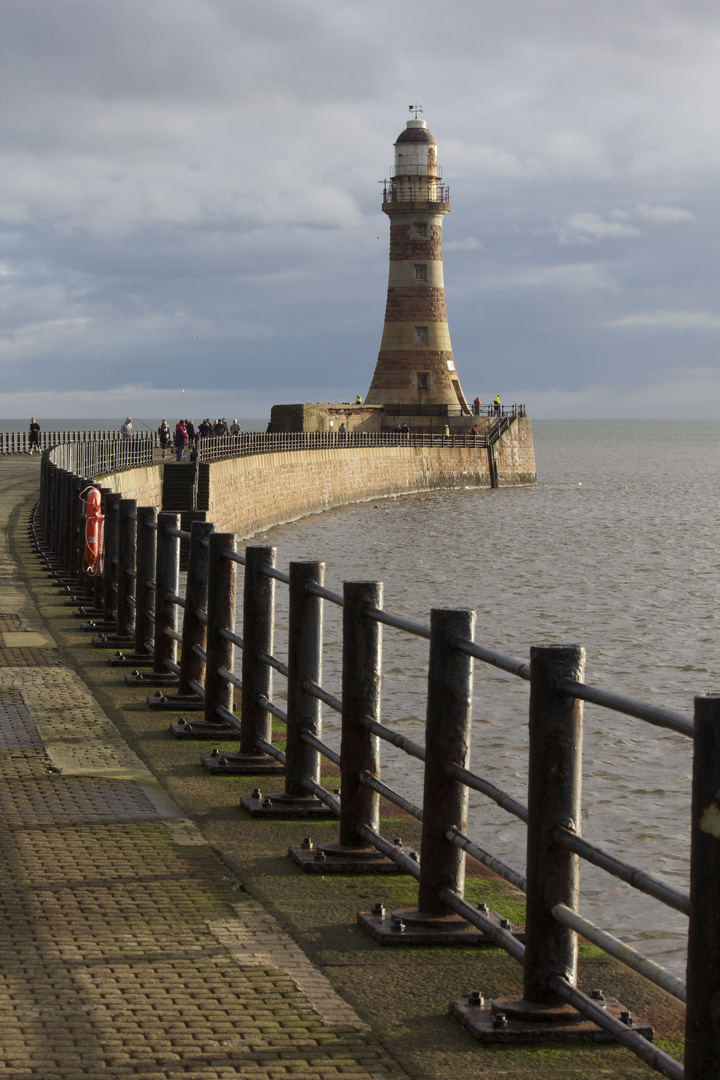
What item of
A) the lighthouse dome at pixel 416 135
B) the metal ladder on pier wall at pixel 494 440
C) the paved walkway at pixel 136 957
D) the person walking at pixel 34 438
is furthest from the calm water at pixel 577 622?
the lighthouse dome at pixel 416 135

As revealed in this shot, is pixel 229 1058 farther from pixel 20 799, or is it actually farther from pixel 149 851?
pixel 20 799

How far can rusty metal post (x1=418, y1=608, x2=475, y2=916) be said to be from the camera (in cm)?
451

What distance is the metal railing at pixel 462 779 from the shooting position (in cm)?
297

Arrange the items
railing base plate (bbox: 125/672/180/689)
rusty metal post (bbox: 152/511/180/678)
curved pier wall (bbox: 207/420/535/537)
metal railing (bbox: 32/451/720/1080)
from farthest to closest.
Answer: curved pier wall (bbox: 207/420/535/537) → rusty metal post (bbox: 152/511/180/678) → railing base plate (bbox: 125/672/180/689) → metal railing (bbox: 32/451/720/1080)

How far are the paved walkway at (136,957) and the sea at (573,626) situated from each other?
3739 mm

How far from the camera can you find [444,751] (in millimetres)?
4586

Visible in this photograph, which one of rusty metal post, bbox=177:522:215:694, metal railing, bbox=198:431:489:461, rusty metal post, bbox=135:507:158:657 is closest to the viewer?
rusty metal post, bbox=177:522:215:694

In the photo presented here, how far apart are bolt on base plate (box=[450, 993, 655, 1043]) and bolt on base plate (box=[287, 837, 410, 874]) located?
4.74 feet

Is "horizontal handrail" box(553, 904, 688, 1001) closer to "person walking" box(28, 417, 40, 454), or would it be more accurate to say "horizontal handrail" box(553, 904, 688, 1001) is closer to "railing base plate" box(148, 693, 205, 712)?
"railing base plate" box(148, 693, 205, 712)

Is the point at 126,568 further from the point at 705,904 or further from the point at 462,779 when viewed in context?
the point at 705,904

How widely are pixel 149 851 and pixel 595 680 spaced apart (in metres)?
14.1

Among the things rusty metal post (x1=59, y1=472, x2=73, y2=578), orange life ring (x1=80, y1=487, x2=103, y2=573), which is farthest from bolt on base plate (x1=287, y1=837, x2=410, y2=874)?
rusty metal post (x1=59, y1=472, x2=73, y2=578)

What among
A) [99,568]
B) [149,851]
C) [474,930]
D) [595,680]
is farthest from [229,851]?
[595,680]

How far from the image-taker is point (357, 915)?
477 centimetres
